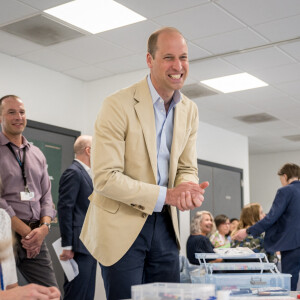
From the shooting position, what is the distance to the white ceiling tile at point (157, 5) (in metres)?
3.95

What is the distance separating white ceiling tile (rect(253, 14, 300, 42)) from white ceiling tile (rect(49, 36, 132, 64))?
132cm

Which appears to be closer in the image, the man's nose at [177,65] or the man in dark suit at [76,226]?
the man's nose at [177,65]

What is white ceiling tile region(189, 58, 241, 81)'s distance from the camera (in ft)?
17.7

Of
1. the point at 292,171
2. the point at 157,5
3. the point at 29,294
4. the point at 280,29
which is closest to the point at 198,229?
the point at 292,171

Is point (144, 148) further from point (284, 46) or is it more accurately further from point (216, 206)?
point (216, 206)

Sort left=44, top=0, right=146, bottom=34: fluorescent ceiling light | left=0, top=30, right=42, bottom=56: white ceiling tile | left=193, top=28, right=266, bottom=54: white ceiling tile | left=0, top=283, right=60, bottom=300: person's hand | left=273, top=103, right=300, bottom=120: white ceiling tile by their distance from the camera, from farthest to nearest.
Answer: left=273, top=103, right=300, bottom=120: white ceiling tile → left=0, top=30, right=42, bottom=56: white ceiling tile → left=193, top=28, right=266, bottom=54: white ceiling tile → left=44, top=0, right=146, bottom=34: fluorescent ceiling light → left=0, top=283, right=60, bottom=300: person's hand

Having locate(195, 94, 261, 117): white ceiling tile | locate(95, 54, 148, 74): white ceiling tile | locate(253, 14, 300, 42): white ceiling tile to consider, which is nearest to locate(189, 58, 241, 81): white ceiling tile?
locate(95, 54, 148, 74): white ceiling tile

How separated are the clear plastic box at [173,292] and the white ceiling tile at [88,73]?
443 centimetres

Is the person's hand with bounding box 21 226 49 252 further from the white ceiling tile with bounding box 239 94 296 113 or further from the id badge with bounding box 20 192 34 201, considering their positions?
the white ceiling tile with bounding box 239 94 296 113

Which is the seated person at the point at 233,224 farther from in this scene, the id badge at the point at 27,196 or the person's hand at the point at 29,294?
the person's hand at the point at 29,294

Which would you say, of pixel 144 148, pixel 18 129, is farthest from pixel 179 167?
pixel 18 129

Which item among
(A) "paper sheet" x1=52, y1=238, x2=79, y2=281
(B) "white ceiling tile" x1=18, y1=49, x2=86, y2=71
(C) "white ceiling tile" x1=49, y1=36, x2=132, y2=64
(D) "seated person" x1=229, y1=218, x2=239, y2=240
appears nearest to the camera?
(A) "paper sheet" x1=52, y1=238, x2=79, y2=281

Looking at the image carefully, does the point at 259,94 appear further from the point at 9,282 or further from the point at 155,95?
the point at 9,282

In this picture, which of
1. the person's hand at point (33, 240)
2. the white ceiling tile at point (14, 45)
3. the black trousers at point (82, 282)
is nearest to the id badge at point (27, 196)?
the person's hand at point (33, 240)
